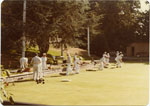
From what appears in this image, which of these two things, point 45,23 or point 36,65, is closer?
point 36,65

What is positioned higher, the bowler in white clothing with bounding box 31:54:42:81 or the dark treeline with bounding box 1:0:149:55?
the dark treeline with bounding box 1:0:149:55

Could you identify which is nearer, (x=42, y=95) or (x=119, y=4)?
(x=42, y=95)

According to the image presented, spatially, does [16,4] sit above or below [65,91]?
above

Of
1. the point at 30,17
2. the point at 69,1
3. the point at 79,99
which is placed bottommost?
the point at 79,99

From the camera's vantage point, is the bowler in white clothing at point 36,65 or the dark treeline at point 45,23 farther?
the dark treeline at point 45,23

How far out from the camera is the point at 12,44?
32.3 m

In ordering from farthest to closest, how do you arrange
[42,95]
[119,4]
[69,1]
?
[119,4]
[69,1]
[42,95]

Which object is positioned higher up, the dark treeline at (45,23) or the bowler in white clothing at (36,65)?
the dark treeline at (45,23)


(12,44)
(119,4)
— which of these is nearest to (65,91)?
(12,44)

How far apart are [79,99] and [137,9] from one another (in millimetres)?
47651

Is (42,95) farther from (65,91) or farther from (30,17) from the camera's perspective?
(30,17)

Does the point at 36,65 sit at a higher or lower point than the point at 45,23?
lower

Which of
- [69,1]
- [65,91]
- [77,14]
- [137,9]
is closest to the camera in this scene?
[65,91]

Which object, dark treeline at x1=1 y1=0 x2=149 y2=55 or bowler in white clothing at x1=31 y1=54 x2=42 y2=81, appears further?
dark treeline at x1=1 y1=0 x2=149 y2=55
